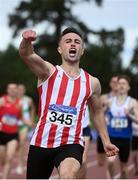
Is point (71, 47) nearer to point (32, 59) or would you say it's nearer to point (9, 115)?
point (32, 59)

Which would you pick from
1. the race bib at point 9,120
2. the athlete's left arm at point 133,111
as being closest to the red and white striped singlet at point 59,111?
the athlete's left arm at point 133,111

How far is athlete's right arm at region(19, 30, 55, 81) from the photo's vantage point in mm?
5132

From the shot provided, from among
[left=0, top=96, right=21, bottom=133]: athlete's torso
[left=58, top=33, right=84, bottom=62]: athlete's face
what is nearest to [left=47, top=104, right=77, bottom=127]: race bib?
[left=58, top=33, right=84, bottom=62]: athlete's face

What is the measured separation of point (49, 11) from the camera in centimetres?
4716

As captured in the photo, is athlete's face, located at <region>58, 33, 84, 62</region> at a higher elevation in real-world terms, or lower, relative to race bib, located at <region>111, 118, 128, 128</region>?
higher

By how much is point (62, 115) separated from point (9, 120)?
5574 mm

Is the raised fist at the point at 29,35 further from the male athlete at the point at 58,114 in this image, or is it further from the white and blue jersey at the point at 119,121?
the white and blue jersey at the point at 119,121

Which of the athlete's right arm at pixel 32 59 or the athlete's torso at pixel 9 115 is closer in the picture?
the athlete's right arm at pixel 32 59

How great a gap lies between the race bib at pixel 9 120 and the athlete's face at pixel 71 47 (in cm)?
529

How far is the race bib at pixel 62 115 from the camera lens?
5.45 m

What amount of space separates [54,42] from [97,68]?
15.7m

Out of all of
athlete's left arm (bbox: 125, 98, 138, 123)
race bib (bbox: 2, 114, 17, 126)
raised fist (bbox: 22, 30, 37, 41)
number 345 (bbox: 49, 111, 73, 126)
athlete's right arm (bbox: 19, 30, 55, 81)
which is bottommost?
race bib (bbox: 2, 114, 17, 126)

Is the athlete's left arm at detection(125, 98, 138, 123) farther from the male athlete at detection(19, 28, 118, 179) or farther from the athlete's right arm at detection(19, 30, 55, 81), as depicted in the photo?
the athlete's right arm at detection(19, 30, 55, 81)

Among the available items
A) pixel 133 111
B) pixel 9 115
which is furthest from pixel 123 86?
pixel 9 115
